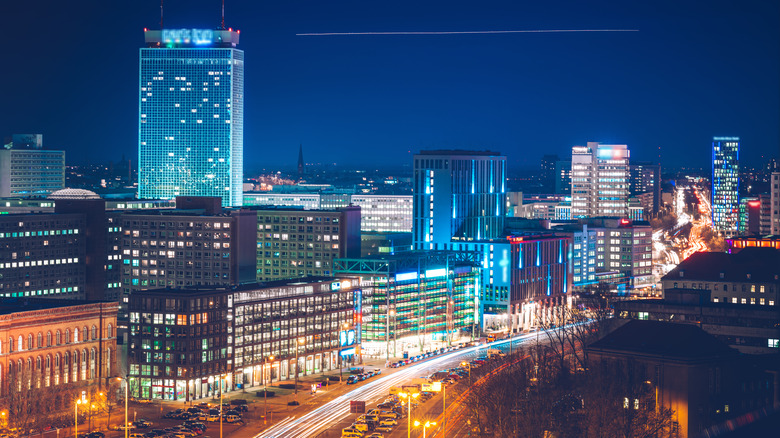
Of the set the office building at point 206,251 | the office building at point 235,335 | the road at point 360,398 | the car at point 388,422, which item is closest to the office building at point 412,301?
the office building at point 235,335

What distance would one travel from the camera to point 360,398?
138 m

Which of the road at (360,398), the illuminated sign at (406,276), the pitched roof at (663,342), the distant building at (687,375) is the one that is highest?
the illuminated sign at (406,276)

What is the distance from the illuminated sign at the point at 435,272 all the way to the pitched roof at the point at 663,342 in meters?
55.3

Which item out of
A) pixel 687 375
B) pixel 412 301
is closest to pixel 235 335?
pixel 412 301

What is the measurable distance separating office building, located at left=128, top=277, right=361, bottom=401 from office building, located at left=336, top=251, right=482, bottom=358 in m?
6.52

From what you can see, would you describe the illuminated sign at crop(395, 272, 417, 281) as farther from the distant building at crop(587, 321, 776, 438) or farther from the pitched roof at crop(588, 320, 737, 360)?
the distant building at crop(587, 321, 776, 438)

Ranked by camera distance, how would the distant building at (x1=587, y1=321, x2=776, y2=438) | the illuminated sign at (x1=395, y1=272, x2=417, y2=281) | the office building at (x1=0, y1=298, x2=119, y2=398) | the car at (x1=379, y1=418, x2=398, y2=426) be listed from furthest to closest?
the illuminated sign at (x1=395, y1=272, x2=417, y2=281)
the office building at (x1=0, y1=298, x2=119, y2=398)
the car at (x1=379, y1=418, x2=398, y2=426)
the distant building at (x1=587, y1=321, x2=776, y2=438)

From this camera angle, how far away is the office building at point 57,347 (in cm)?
12962

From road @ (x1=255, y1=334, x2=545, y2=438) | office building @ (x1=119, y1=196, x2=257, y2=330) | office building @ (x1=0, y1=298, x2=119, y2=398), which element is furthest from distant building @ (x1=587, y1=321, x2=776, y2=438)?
office building @ (x1=119, y1=196, x2=257, y2=330)

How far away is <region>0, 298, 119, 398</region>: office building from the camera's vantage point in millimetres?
129625

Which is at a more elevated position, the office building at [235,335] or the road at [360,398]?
the office building at [235,335]

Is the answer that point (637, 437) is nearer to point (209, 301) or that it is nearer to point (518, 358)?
point (518, 358)

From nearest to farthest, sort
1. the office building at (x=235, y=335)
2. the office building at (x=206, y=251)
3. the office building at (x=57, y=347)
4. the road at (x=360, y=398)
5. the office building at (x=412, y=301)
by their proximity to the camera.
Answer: the road at (x=360, y=398), the office building at (x=57, y=347), the office building at (x=235, y=335), the office building at (x=412, y=301), the office building at (x=206, y=251)

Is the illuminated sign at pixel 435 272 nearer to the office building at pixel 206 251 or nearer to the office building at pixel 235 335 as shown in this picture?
the office building at pixel 235 335
